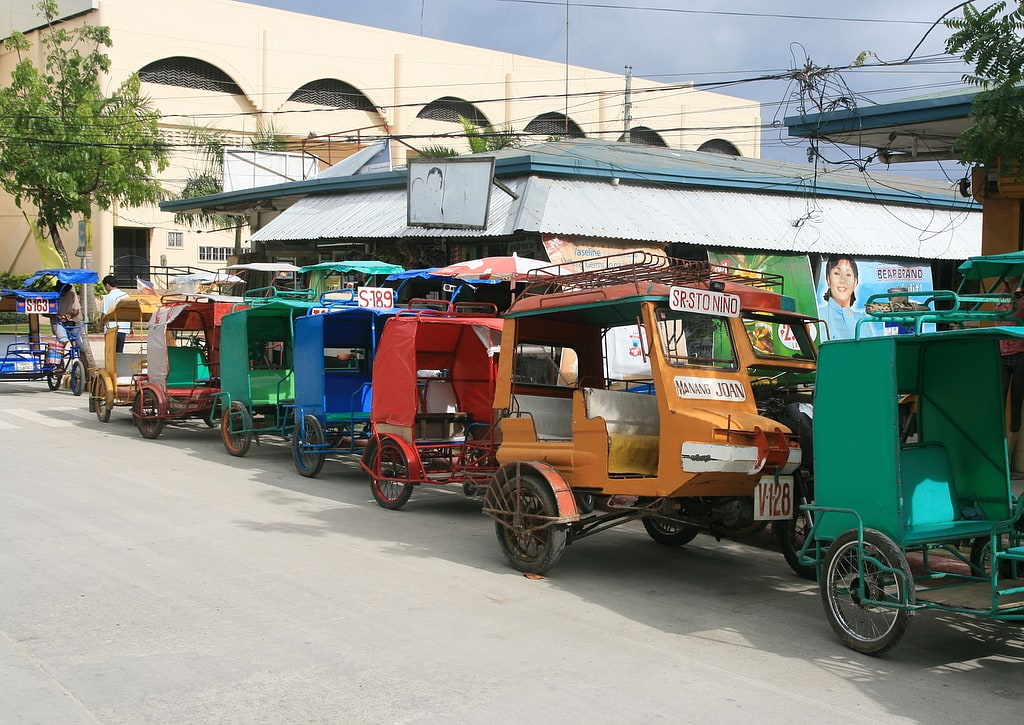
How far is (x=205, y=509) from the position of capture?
1112 cm

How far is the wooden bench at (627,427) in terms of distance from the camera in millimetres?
8383

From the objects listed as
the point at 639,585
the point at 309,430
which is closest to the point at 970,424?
→ the point at 639,585

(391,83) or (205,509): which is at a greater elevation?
(391,83)

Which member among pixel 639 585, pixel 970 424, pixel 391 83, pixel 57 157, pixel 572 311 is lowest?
pixel 639 585

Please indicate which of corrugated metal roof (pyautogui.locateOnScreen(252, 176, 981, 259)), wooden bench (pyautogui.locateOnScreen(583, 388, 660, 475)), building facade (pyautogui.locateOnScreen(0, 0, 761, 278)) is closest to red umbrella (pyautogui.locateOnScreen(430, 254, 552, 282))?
corrugated metal roof (pyautogui.locateOnScreen(252, 176, 981, 259))

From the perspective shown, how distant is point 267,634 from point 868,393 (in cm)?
420

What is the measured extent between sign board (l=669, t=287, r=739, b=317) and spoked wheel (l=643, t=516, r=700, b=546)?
2.54m

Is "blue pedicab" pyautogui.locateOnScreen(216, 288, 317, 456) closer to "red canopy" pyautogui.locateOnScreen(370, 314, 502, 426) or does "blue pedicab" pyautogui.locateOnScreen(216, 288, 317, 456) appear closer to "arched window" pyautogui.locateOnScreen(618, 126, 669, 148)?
"red canopy" pyautogui.locateOnScreen(370, 314, 502, 426)

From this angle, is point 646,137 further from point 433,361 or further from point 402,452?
point 402,452

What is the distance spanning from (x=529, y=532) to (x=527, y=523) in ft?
0.37

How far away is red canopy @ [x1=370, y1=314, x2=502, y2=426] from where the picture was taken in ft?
37.7

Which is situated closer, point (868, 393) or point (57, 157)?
point (868, 393)

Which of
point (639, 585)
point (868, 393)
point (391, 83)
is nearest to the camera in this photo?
point (868, 393)

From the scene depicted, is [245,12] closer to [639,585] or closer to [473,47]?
[473,47]
